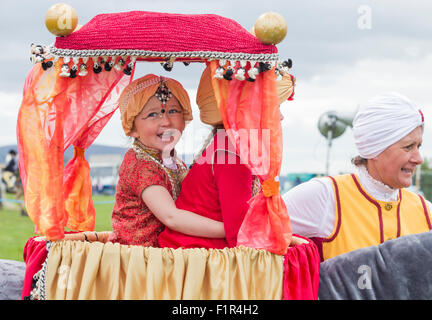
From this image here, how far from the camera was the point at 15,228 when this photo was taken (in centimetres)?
993

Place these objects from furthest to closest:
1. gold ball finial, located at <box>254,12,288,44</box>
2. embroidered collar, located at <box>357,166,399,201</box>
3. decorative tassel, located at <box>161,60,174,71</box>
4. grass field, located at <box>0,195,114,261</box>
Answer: grass field, located at <box>0,195,114,261</box> → embroidered collar, located at <box>357,166,399,201</box> → decorative tassel, located at <box>161,60,174,71</box> → gold ball finial, located at <box>254,12,288,44</box>

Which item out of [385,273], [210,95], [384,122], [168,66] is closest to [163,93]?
[168,66]

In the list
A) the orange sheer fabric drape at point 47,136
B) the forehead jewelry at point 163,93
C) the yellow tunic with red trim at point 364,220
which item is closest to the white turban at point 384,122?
the yellow tunic with red trim at point 364,220

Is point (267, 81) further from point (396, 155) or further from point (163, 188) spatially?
point (396, 155)

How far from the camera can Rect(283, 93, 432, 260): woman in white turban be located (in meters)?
2.93

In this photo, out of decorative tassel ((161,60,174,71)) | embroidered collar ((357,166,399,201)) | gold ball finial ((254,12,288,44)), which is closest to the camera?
gold ball finial ((254,12,288,44))

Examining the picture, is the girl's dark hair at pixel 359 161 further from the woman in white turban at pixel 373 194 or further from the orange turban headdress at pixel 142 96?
the orange turban headdress at pixel 142 96

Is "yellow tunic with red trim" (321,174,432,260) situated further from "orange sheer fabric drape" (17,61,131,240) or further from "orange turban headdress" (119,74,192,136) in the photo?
"orange sheer fabric drape" (17,61,131,240)

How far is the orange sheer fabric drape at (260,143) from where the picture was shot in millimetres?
2387

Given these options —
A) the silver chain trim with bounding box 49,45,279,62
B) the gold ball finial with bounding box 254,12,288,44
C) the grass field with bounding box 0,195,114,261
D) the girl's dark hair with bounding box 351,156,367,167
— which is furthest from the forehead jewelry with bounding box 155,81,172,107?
the grass field with bounding box 0,195,114,261

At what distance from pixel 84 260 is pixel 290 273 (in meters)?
0.98

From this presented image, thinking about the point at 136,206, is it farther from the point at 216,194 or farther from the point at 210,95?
the point at 210,95

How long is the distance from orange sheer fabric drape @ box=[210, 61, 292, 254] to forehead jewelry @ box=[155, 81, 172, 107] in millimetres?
486

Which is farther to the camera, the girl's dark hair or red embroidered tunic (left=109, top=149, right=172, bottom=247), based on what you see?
the girl's dark hair
